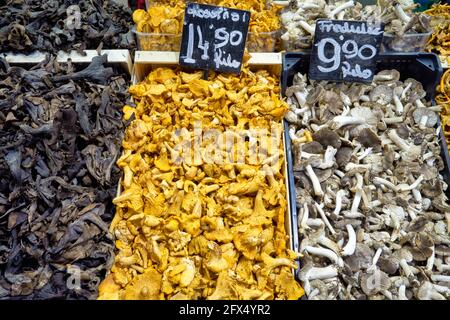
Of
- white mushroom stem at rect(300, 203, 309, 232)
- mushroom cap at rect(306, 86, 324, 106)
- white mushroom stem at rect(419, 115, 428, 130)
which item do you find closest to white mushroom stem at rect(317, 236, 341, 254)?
white mushroom stem at rect(300, 203, 309, 232)

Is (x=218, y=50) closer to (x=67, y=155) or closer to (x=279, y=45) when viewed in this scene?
(x=279, y=45)

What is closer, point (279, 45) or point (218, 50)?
point (218, 50)

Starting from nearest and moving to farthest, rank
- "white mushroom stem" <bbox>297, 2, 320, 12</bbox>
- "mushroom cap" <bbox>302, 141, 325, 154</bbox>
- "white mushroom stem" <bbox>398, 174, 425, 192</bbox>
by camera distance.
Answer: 1. "white mushroom stem" <bbox>398, 174, 425, 192</bbox>
2. "mushroom cap" <bbox>302, 141, 325, 154</bbox>
3. "white mushroom stem" <bbox>297, 2, 320, 12</bbox>

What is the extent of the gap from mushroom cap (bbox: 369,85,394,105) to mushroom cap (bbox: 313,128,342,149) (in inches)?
21.6

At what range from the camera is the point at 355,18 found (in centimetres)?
297

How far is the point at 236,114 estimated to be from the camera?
2553 millimetres

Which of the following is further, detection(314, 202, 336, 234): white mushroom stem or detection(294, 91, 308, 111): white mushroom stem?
detection(294, 91, 308, 111): white mushroom stem

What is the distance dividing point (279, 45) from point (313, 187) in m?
1.25

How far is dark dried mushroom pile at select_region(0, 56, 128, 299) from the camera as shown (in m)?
1.93

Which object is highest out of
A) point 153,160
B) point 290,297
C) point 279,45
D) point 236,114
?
point 279,45

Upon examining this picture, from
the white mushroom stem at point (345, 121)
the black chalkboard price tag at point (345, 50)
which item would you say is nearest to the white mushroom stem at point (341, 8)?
the black chalkboard price tag at point (345, 50)

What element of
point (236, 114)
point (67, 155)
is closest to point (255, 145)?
point (236, 114)

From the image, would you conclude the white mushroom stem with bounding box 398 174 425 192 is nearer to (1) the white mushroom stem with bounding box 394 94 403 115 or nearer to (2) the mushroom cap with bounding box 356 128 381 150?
(2) the mushroom cap with bounding box 356 128 381 150

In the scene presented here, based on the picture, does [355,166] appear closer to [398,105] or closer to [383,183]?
[383,183]
